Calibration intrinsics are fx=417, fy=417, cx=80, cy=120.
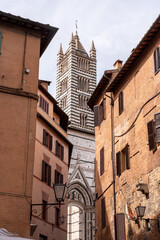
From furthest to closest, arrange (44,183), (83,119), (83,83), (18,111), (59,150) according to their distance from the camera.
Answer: (83,83) → (83,119) → (59,150) → (44,183) → (18,111)

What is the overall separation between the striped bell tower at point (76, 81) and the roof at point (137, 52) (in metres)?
41.8

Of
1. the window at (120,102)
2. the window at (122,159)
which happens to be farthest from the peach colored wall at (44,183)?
the window at (120,102)

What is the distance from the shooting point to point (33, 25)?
1645 cm

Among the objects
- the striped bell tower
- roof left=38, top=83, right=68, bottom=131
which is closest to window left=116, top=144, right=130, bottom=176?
roof left=38, top=83, right=68, bottom=131

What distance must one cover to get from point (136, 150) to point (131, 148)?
61cm

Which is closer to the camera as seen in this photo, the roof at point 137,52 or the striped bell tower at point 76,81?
the roof at point 137,52

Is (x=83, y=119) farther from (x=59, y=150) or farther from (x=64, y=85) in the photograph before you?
(x=59, y=150)

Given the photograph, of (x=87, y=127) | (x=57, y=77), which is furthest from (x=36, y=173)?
(x=57, y=77)

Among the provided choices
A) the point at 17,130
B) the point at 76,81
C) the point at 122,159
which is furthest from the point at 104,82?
the point at 76,81

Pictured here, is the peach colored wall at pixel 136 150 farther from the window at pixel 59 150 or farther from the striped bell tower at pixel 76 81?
the striped bell tower at pixel 76 81

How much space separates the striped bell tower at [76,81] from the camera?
65.8 metres

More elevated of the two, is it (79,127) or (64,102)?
(64,102)

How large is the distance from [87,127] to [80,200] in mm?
16575

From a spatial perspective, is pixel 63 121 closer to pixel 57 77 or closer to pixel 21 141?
pixel 21 141
